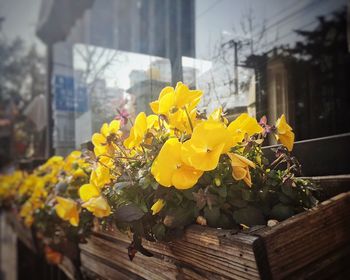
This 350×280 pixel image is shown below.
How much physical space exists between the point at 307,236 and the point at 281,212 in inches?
3.8

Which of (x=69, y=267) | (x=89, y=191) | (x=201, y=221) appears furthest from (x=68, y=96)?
(x=201, y=221)

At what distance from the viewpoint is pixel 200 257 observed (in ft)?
2.51

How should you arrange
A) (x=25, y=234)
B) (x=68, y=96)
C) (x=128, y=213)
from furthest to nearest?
(x=68, y=96)
(x=25, y=234)
(x=128, y=213)

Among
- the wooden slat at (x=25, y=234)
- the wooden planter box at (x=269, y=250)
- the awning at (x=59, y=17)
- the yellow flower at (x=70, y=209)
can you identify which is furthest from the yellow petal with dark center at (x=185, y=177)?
the awning at (x=59, y=17)

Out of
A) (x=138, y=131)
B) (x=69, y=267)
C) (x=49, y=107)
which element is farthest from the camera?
(x=49, y=107)

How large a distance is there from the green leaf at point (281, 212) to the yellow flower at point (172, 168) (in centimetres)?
21

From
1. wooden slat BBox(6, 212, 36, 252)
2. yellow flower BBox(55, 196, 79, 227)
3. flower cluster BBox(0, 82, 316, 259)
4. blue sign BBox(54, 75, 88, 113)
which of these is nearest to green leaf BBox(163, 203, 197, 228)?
flower cluster BBox(0, 82, 316, 259)

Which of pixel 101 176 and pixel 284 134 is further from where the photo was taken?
pixel 101 176

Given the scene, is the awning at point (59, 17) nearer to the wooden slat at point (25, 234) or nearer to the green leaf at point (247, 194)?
the wooden slat at point (25, 234)

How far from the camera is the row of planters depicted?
683mm

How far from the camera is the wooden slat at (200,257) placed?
25.3 inches

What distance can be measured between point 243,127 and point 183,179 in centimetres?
22

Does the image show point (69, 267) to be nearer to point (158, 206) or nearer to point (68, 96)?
point (158, 206)

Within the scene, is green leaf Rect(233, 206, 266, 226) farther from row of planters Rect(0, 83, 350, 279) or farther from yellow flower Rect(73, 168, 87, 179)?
yellow flower Rect(73, 168, 87, 179)
